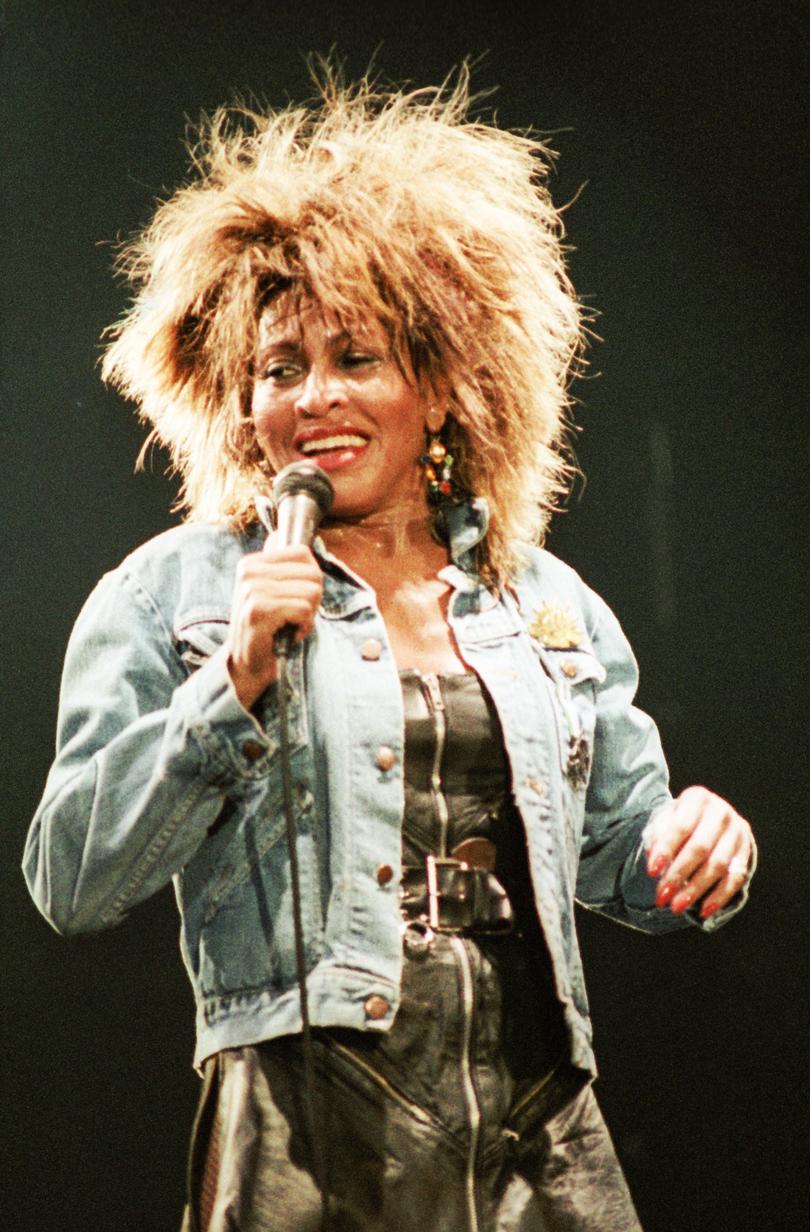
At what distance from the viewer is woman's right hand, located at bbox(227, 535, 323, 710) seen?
1340mm

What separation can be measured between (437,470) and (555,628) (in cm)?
24

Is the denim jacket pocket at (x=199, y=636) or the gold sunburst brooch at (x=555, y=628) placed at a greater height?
the gold sunburst brooch at (x=555, y=628)

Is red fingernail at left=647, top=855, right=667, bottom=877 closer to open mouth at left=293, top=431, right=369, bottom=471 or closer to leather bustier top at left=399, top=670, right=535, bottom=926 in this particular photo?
leather bustier top at left=399, top=670, right=535, bottom=926

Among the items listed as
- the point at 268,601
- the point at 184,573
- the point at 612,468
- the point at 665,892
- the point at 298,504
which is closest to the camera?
the point at 268,601

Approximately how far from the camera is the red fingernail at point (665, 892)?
154cm

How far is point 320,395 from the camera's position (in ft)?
5.52

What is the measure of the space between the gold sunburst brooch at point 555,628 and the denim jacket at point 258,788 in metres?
0.02

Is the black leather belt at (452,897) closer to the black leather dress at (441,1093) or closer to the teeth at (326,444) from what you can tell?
the black leather dress at (441,1093)


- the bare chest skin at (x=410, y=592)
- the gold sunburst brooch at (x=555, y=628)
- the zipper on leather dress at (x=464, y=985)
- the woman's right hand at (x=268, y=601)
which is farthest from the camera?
the gold sunburst brooch at (x=555, y=628)

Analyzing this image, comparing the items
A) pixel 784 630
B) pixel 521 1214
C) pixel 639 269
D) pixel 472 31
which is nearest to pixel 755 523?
pixel 784 630

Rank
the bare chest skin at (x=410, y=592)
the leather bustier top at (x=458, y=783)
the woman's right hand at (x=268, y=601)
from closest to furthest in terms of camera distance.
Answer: the woman's right hand at (x=268, y=601), the leather bustier top at (x=458, y=783), the bare chest skin at (x=410, y=592)

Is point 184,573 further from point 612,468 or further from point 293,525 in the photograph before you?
point 612,468

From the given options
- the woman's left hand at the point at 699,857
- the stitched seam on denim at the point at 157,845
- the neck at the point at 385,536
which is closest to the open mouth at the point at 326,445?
the neck at the point at 385,536

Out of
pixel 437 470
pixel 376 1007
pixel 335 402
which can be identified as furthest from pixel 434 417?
pixel 376 1007
